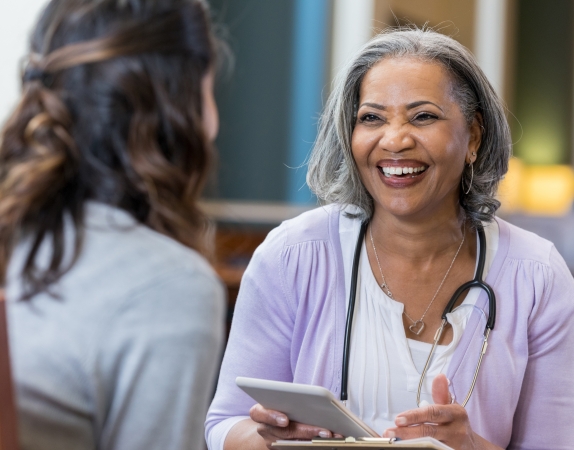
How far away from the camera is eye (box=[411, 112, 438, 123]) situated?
5.54ft

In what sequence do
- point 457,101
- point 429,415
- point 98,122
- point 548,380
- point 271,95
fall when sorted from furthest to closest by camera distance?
point 271,95 → point 457,101 → point 548,380 → point 429,415 → point 98,122

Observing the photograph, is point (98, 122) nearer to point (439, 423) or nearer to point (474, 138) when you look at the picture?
point (439, 423)

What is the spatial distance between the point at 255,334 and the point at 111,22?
34.2 inches

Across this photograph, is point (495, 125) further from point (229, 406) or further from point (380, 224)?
point (229, 406)

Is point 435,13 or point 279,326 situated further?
point 435,13

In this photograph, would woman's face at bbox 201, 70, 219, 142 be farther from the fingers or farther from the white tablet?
the fingers

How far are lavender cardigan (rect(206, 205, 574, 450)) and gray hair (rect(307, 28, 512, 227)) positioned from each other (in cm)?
11

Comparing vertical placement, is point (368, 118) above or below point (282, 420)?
above

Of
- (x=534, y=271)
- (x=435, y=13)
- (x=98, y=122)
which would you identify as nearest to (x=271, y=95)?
(x=435, y=13)

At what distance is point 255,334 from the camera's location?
1.68 meters

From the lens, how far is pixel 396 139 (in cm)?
167

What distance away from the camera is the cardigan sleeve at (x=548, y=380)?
5.27 feet

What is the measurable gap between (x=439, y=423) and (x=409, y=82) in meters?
0.74

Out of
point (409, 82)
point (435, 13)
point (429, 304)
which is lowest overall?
point (429, 304)
